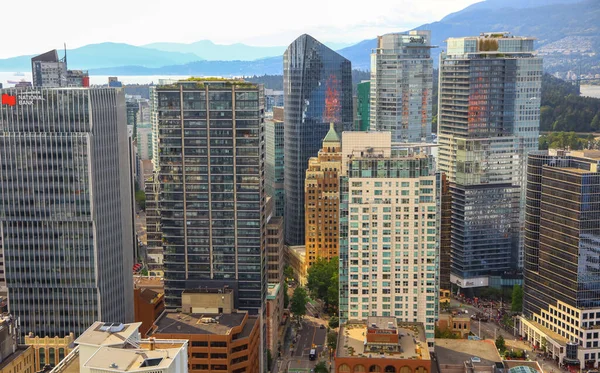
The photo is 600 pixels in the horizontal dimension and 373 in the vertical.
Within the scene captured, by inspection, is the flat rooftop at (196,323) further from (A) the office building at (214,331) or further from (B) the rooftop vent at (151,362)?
(B) the rooftop vent at (151,362)

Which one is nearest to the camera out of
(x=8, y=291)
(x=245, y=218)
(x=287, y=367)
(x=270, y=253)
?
(x=8, y=291)

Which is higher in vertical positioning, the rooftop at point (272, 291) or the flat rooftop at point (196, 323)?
the flat rooftop at point (196, 323)

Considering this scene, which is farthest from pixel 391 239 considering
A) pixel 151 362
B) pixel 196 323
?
pixel 151 362

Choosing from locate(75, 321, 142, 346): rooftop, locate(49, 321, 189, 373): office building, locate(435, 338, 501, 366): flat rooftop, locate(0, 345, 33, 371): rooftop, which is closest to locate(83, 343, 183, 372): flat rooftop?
locate(49, 321, 189, 373): office building

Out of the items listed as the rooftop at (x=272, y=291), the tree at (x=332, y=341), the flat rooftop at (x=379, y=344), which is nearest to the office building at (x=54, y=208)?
the rooftop at (x=272, y=291)

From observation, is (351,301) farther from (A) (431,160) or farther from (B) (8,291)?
(B) (8,291)

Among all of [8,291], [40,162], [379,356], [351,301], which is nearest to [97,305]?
[8,291]

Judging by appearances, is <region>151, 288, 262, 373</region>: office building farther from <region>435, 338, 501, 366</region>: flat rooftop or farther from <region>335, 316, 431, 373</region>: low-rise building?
<region>435, 338, 501, 366</region>: flat rooftop
